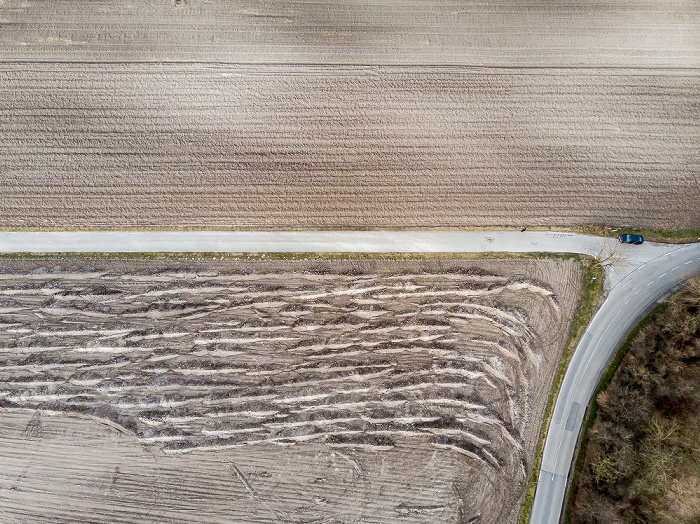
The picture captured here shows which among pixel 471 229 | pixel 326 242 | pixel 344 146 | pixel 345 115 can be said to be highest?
pixel 345 115

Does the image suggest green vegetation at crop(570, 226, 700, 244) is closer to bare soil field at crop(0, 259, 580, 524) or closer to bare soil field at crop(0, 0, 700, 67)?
bare soil field at crop(0, 259, 580, 524)

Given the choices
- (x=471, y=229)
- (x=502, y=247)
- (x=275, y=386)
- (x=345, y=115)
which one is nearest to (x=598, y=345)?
(x=502, y=247)

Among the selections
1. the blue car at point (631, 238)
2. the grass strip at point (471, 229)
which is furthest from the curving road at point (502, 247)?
the blue car at point (631, 238)

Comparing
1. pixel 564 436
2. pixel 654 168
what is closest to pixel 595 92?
pixel 654 168

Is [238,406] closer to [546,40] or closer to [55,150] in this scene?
[55,150]

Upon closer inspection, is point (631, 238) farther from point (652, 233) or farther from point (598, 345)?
point (598, 345)

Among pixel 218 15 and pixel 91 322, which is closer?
pixel 91 322
